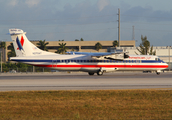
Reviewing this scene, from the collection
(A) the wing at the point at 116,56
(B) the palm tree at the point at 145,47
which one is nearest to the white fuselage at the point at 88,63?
(A) the wing at the point at 116,56

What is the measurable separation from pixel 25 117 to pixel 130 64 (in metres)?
34.2

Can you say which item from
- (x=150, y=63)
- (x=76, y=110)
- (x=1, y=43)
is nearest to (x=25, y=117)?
(x=76, y=110)

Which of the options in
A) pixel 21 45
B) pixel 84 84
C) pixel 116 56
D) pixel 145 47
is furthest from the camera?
pixel 145 47

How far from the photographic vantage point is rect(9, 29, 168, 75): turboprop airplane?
40.8 meters

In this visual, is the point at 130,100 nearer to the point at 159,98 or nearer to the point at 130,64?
the point at 159,98

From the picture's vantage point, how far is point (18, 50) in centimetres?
4147

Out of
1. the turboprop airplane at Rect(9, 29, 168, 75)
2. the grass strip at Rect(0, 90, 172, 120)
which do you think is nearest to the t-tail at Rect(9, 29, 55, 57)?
the turboprop airplane at Rect(9, 29, 168, 75)

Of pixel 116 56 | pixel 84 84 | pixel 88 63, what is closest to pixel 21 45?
pixel 88 63

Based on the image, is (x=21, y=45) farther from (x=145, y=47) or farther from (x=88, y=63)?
(x=145, y=47)

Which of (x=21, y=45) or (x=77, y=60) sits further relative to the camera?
(x=77, y=60)

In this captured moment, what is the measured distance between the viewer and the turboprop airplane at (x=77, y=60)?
40812 millimetres

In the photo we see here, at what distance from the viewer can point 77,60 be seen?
41.9m

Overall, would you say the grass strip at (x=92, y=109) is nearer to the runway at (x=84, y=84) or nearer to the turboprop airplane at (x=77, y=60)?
the runway at (x=84, y=84)

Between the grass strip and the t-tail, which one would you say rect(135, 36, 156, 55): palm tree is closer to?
the t-tail
